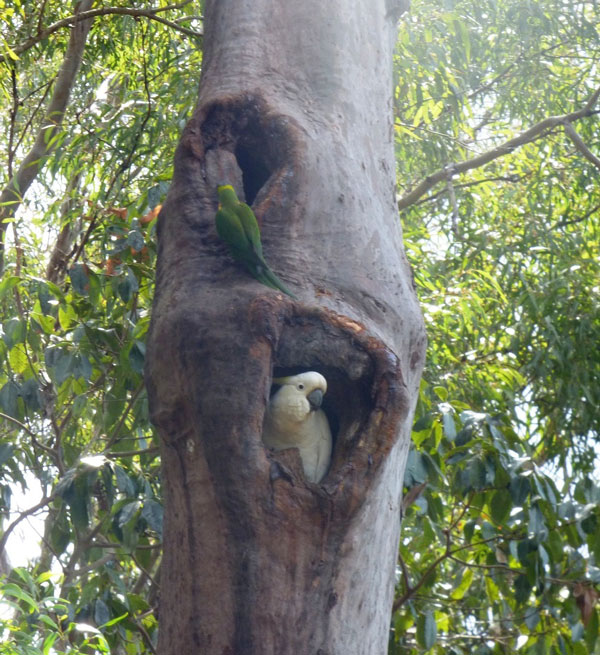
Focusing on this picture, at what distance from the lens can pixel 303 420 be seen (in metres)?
1.76

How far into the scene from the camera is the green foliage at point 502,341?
3.08m

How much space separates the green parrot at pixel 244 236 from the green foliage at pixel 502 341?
123 cm

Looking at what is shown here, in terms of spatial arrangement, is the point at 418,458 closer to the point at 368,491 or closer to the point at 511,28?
the point at 368,491

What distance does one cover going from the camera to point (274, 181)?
73.1 inches

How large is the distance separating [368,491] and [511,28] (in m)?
4.40

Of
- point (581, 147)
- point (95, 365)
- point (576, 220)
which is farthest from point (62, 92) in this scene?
point (576, 220)

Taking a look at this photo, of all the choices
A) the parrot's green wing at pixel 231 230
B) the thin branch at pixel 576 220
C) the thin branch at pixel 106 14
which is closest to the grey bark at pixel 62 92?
the thin branch at pixel 106 14

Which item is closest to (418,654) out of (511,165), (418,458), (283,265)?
(418,458)

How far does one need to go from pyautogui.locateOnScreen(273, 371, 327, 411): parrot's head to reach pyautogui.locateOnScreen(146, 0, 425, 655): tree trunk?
0.07 ft

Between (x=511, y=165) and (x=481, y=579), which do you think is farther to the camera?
(x=511, y=165)

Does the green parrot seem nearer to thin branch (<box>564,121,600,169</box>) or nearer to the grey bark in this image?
thin branch (<box>564,121,600,169</box>)

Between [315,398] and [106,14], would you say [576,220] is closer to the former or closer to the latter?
→ [106,14]

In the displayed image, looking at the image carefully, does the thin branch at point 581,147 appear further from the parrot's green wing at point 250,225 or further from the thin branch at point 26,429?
the parrot's green wing at point 250,225

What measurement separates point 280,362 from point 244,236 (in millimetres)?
244
